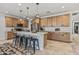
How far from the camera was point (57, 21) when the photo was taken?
11.4ft

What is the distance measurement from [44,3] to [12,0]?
902mm

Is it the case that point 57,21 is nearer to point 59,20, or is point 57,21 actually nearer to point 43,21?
point 59,20

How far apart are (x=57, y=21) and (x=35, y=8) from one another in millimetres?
857

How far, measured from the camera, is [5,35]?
3141 millimetres

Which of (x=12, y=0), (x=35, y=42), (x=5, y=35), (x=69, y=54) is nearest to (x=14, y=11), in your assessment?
(x=12, y=0)

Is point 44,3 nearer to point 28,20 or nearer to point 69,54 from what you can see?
point 28,20

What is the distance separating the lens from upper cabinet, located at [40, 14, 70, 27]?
335cm

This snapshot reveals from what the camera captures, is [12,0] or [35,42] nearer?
[12,0]

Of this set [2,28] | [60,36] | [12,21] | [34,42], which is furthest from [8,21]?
[60,36]

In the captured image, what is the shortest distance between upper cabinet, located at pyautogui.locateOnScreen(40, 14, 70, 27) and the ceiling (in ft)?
0.61

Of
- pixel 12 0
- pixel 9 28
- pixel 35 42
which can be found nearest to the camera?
pixel 12 0

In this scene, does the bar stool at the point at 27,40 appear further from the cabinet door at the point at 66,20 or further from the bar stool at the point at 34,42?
the cabinet door at the point at 66,20

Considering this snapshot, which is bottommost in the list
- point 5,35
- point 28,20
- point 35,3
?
point 5,35

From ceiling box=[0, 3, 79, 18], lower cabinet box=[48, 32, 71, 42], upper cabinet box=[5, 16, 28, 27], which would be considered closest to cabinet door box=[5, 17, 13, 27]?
upper cabinet box=[5, 16, 28, 27]
